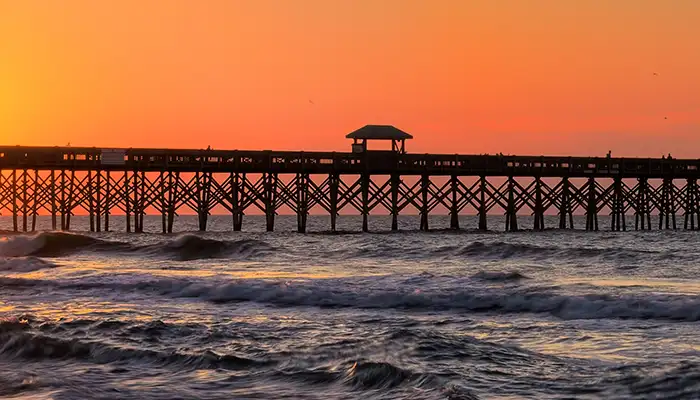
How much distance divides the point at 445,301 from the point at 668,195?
43.1 m

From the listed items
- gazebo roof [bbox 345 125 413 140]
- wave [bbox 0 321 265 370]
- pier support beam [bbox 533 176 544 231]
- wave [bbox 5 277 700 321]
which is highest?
gazebo roof [bbox 345 125 413 140]

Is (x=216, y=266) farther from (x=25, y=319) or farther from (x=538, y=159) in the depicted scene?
(x=538, y=159)

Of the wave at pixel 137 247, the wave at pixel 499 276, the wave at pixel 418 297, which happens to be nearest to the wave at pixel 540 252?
the wave at pixel 499 276

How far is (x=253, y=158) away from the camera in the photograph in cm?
4881

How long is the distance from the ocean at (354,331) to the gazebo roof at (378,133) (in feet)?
85.5

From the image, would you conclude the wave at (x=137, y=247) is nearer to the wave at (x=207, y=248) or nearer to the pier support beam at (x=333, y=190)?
the wave at (x=207, y=248)

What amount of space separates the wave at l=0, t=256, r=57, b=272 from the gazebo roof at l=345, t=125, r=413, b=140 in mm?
26309

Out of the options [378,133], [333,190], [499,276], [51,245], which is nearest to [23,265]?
[51,245]

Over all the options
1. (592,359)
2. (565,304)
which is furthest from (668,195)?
(592,359)

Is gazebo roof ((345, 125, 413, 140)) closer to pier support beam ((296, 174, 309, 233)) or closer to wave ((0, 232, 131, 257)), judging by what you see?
pier support beam ((296, 174, 309, 233))

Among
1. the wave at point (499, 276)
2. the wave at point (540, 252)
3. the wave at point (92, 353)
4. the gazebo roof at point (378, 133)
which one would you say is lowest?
the wave at point (92, 353)

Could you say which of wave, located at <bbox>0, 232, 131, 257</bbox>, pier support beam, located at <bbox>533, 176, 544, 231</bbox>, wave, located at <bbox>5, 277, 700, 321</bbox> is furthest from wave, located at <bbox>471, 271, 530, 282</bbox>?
pier support beam, located at <bbox>533, 176, 544, 231</bbox>

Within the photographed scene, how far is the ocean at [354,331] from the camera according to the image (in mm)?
10578

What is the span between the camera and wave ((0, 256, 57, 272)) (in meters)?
26.8
